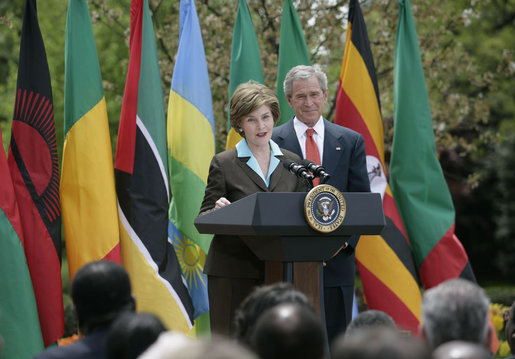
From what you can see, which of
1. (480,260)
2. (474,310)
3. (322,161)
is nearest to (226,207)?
(322,161)

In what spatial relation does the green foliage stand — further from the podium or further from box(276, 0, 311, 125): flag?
the podium

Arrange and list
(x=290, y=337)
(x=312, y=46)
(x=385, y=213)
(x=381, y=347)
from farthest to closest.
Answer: (x=312, y=46) → (x=385, y=213) → (x=290, y=337) → (x=381, y=347)

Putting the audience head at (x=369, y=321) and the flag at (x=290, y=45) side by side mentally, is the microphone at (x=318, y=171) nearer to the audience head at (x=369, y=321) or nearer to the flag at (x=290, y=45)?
the audience head at (x=369, y=321)

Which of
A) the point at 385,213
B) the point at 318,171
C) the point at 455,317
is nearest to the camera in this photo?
the point at 455,317

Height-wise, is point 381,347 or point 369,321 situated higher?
point 381,347

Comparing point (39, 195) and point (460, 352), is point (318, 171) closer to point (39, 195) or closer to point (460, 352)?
point (460, 352)

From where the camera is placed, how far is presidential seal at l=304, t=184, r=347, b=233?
11.6ft

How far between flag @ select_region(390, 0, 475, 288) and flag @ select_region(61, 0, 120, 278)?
247 centimetres

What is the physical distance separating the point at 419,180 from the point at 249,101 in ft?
8.82

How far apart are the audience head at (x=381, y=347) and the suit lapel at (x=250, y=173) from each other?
2.52 meters

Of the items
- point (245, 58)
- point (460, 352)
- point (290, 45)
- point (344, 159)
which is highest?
point (290, 45)

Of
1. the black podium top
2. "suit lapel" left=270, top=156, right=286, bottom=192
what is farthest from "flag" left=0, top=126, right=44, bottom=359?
"suit lapel" left=270, top=156, right=286, bottom=192

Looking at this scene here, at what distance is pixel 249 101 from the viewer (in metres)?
4.18

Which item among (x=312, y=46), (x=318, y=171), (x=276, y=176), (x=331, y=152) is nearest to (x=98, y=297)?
(x=318, y=171)
